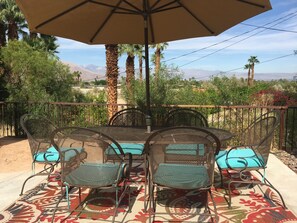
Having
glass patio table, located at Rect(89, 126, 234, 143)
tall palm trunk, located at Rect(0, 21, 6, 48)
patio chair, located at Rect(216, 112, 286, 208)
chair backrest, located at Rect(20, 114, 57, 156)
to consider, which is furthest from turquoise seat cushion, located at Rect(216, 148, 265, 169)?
tall palm trunk, located at Rect(0, 21, 6, 48)

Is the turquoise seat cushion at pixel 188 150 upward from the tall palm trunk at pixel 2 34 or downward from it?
downward

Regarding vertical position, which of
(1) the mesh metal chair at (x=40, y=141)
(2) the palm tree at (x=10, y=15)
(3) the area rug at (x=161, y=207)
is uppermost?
(2) the palm tree at (x=10, y=15)

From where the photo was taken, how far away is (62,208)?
3100 mm

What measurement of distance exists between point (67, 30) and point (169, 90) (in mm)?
4408

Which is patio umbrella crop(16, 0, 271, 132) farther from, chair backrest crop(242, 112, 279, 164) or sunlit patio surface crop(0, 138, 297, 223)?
chair backrest crop(242, 112, 279, 164)

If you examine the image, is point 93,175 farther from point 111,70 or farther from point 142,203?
point 111,70

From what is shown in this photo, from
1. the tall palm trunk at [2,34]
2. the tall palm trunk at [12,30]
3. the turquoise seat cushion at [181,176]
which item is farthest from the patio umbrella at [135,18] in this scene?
the tall palm trunk at [12,30]

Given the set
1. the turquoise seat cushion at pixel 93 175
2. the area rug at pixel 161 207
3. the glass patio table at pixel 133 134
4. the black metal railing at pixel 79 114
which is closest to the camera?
the turquoise seat cushion at pixel 93 175

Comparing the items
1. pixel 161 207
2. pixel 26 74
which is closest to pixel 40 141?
pixel 161 207

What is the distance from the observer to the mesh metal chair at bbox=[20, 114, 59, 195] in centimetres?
347

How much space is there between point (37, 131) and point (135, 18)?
1990 millimetres

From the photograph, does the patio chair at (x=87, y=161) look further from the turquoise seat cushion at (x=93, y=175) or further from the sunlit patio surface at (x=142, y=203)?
the sunlit patio surface at (x=142, y=203)

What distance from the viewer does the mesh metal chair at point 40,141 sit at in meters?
3.47

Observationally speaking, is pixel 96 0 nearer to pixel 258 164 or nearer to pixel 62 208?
pixel 62 208
